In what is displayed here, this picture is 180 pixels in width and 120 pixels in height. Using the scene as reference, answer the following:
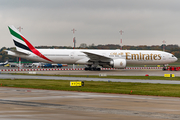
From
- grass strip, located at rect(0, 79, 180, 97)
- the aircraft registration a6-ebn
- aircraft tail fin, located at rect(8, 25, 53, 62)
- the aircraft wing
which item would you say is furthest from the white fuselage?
grass strip, located at rect(0, 79, 180, 97)

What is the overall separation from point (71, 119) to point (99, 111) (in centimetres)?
242

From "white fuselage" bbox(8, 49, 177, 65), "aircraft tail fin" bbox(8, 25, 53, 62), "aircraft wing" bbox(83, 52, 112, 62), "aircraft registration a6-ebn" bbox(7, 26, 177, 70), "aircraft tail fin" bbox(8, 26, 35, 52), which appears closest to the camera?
"aircraft wing" bbox(83, 52, 112, 62)

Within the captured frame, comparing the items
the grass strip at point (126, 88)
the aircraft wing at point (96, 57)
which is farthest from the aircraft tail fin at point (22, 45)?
the grass strip at point (126, 88)

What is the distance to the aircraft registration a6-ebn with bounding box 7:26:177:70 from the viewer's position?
5834cm

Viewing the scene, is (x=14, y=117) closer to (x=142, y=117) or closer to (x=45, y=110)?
(x=45, y=110)

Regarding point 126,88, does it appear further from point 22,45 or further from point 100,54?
point 22,45

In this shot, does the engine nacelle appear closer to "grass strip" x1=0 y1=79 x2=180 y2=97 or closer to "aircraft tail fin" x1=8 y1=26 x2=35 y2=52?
"aircraft tail fin" x1=8 y1=26 x2=35 y2=52

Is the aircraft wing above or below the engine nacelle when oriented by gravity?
above

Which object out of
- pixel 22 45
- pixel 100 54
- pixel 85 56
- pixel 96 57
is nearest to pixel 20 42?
pixel 22 45

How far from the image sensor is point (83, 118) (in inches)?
445

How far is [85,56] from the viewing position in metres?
59.9

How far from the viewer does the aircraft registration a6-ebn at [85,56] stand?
58344 millimetres

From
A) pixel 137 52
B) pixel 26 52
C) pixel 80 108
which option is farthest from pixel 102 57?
pixel 80 108

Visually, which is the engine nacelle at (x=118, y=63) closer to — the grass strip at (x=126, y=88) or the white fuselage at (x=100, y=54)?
the white fuselage at (x=100, y=54)
